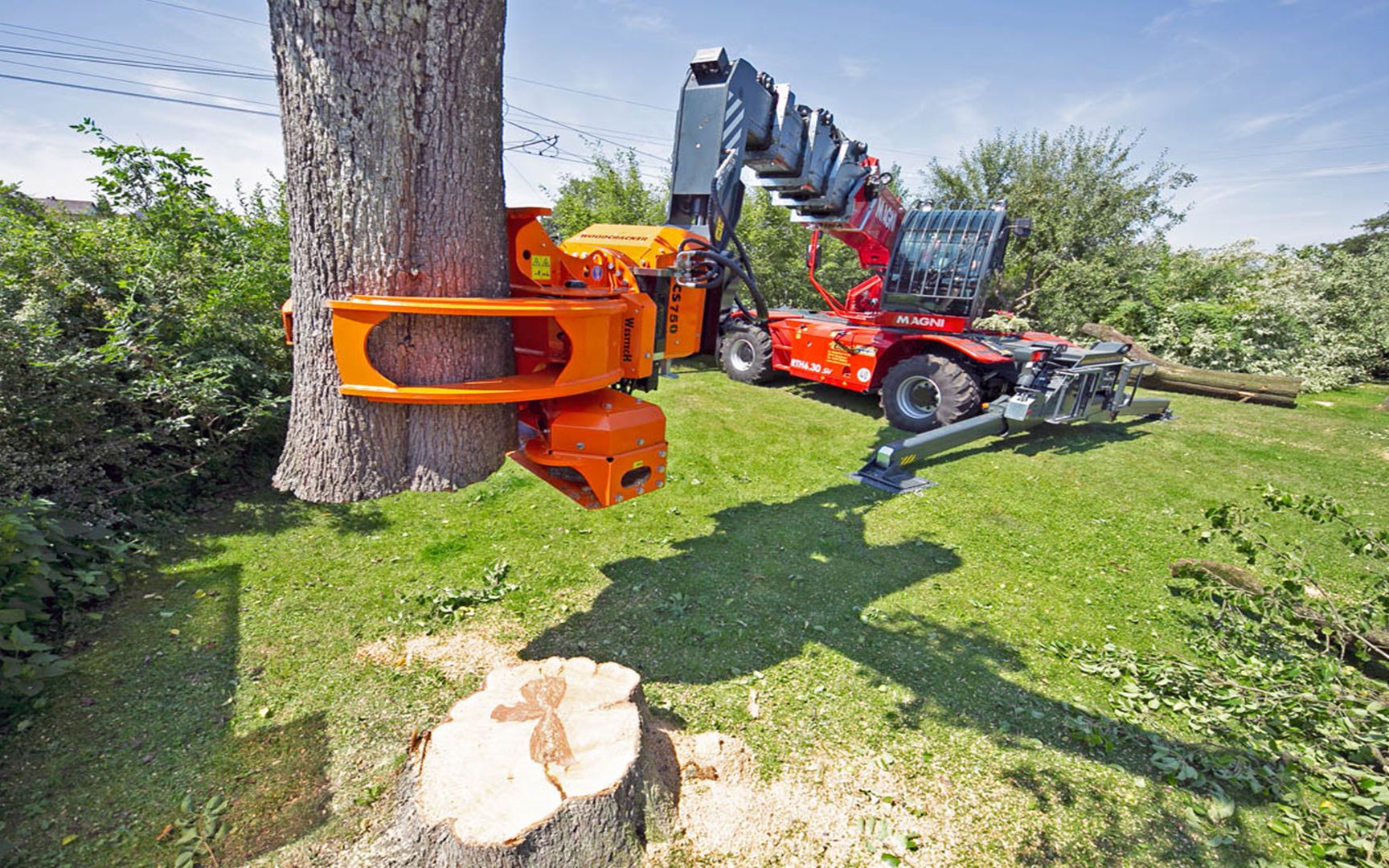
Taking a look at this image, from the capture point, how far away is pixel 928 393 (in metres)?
7.51

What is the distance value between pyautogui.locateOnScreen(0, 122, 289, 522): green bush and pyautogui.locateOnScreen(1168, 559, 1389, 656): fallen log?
242 inches

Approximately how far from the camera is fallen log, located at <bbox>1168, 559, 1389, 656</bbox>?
120 inches

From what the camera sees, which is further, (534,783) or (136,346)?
(136,346)

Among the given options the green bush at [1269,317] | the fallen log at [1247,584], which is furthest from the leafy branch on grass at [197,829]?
the green bush at [1269,317]

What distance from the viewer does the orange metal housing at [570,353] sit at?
2.08 m

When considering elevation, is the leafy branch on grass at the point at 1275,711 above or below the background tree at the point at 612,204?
below

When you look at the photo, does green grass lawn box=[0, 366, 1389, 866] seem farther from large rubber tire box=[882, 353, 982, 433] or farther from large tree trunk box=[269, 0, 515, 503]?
large rubber tire box=[882, 353, 982, 433]

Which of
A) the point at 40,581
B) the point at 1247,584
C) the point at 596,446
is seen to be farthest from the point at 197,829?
the point at 1247,584

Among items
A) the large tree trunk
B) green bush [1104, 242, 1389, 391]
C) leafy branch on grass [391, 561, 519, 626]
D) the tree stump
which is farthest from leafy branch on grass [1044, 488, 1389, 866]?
green bush [1104, 242, 1389, 391]

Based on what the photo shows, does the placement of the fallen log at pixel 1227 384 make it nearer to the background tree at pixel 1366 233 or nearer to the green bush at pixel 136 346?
the green bush at pixel 136 346

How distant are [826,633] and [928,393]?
5.02 meters

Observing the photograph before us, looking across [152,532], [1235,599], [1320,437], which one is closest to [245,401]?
[152,532]

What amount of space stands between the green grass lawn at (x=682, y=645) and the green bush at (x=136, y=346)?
584 mm

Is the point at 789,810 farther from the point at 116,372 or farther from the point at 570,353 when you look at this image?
the point at 116,372
